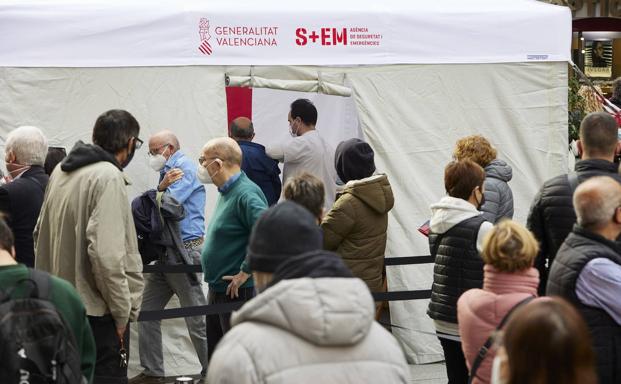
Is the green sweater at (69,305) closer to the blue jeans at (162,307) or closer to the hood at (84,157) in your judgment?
the hood at (84,157)

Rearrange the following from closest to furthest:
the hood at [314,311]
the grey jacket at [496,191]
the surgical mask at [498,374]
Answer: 1. the surgical mask at [498,374]
2. the hood at [314,311]
3. the grey jacket at [496,191]

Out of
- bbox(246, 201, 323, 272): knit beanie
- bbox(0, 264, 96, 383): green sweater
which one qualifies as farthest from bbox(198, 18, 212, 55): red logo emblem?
bbox(246, 201, 323, 272): knit beanie

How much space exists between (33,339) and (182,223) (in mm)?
4516

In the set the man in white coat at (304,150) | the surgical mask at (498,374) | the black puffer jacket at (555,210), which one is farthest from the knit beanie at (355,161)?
the surgical mask at (498,374)

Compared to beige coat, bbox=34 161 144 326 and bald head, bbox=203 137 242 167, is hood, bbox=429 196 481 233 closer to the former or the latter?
bald head, bbox=203 137 242 167

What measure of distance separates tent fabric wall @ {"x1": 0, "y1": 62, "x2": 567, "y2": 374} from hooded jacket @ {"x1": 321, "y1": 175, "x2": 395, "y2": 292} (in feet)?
4.64

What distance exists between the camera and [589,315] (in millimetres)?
4953

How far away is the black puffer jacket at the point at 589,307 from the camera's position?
4953mm

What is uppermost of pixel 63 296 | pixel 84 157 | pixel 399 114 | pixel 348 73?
pixel 348 73

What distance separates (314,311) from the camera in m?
3.13


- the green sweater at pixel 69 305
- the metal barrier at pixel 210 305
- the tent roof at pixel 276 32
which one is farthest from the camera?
the tent roof at pixel 276 32

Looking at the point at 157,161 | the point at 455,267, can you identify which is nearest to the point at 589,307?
the point at 455,267

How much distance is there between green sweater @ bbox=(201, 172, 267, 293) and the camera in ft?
22.8

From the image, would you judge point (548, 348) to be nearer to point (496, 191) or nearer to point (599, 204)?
point (599, 204)
